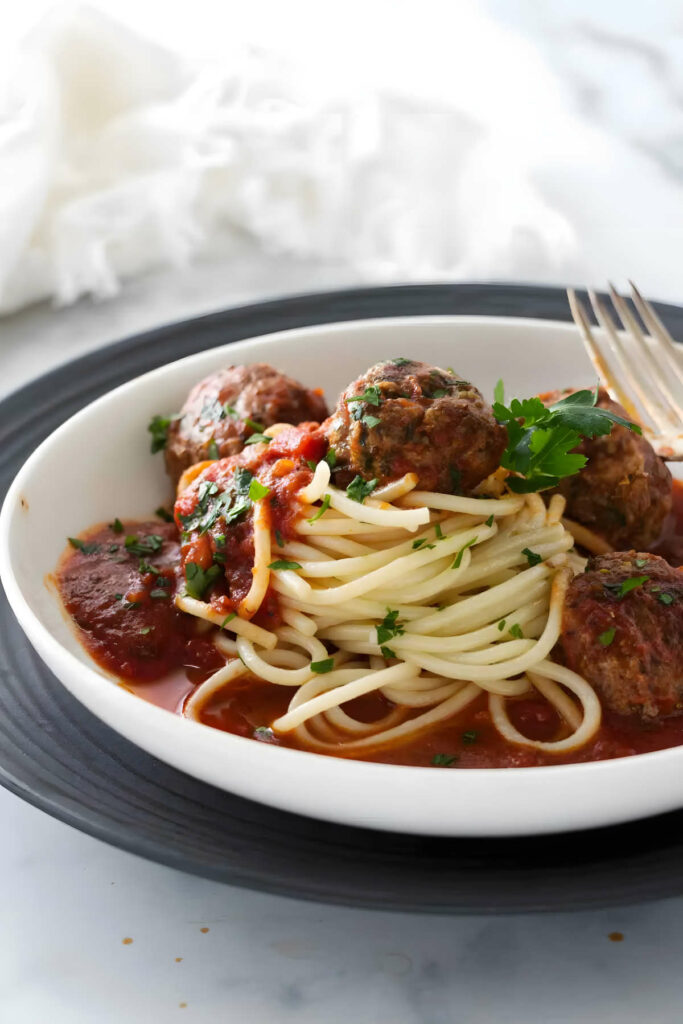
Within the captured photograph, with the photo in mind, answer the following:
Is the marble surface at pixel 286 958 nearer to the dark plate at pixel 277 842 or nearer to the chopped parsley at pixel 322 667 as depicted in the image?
the dark plate at pixel 277 842

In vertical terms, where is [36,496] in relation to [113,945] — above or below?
above

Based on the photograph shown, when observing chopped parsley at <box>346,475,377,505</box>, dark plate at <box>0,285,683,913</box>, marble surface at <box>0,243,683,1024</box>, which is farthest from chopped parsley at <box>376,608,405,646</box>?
marble surface at <box>0,243,683,1024</box>

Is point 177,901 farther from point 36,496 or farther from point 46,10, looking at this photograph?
point 46,10

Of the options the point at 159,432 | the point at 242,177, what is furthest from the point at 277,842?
the point at 242,177

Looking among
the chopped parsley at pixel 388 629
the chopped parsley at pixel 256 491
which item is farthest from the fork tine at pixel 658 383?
the chopped parsley at pixel 256 491

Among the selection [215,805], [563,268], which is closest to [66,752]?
[215,805]

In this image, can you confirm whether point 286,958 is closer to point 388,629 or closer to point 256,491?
point 388,629
